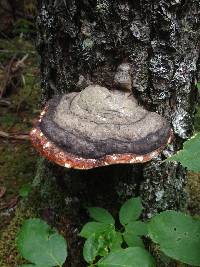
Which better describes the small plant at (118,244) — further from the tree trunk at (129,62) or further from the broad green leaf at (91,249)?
the tree trunk at (129,62)

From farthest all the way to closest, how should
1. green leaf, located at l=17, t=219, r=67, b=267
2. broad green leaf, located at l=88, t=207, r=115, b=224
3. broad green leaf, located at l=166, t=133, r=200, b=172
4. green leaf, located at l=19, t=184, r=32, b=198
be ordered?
green leaf, located at l=19, t=184, r=32, b=198
broad green leaf, located at l=88, t=207, r=115, b=224
green leaf, located at l=17, t=219, r=67, b=267
broad green leaf, located at l=166, t=133, r=200, b=172

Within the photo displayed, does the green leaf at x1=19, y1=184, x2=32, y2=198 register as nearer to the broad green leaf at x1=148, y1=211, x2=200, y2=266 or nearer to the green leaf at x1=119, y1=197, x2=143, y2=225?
the green leaf at x1=119, y1=197, x2=143, y2=225

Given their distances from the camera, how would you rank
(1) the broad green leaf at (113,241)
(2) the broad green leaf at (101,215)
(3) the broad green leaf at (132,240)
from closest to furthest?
(1) the broad green leaf at (113,241)
(3) the broad green leaf at (132,240)
(2) the broad green leaf at (101,215)

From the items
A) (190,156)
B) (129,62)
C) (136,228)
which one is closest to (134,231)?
(136,228)

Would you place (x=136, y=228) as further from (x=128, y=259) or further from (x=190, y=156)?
(x=190, y=156)

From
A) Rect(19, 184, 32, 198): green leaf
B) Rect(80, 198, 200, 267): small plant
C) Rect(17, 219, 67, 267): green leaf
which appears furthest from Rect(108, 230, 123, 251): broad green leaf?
Rect(19, 184, 32, 198): green leaf

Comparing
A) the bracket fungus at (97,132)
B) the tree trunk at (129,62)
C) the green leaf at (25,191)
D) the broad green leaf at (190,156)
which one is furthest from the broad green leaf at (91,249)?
the green leaf at (25,191)
